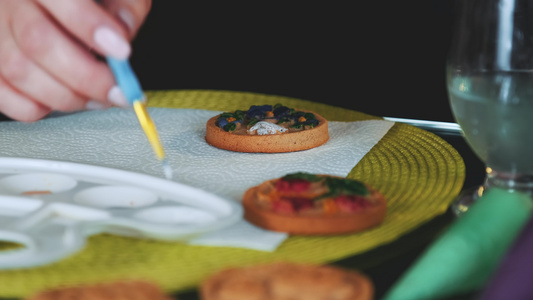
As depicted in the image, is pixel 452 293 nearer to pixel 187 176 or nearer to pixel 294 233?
pixel 294 233

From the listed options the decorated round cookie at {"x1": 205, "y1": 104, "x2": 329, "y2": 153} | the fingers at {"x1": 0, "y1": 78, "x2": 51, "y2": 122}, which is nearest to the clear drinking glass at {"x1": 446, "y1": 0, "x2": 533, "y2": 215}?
the decorated round cookie at {"x1": 205, "y1": 104, "x2": 329, "y2": 153}

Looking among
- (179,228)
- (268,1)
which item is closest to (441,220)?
(179,228)

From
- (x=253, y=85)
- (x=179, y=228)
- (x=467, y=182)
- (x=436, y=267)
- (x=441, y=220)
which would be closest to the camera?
(x=436, y=267)

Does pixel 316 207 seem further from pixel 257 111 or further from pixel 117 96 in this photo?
pixel 257 111

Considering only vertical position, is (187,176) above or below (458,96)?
below

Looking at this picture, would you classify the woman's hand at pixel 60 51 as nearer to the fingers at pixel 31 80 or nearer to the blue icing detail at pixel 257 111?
the fingers at pixel 31 80

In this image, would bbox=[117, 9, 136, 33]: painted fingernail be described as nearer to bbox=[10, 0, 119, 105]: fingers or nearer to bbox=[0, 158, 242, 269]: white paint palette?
bbox=[10, 0, 119, 105]: fingers

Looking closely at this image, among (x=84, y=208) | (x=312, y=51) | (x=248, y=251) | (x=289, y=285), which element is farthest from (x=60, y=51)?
(x=312, y=51)
